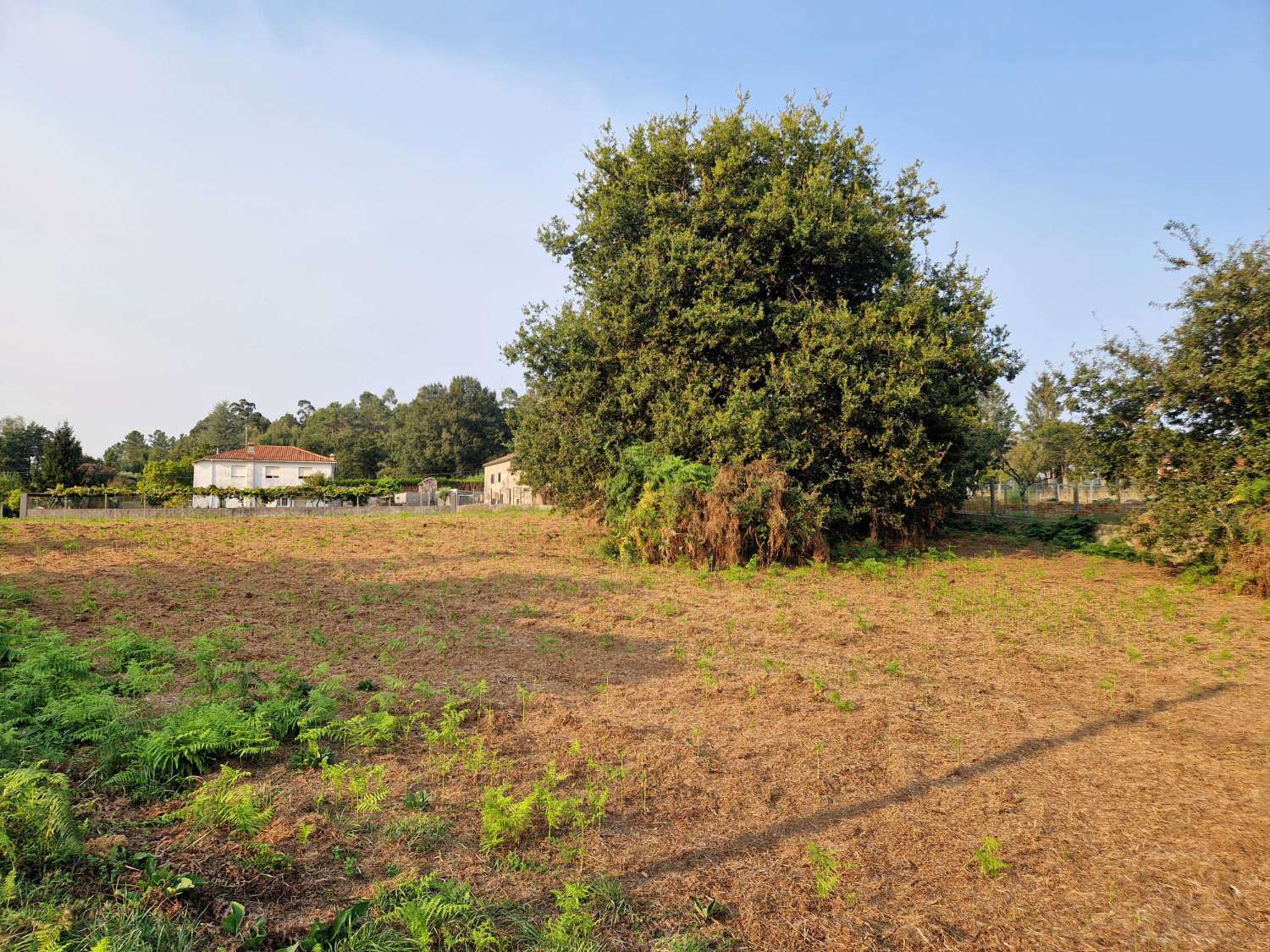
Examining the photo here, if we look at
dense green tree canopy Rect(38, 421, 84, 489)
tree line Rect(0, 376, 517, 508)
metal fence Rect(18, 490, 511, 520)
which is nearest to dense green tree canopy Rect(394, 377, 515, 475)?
tree line Rect(0, 376, 517, 508)

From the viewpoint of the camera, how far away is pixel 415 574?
40.7 feet

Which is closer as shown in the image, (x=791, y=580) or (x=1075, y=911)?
(x=1075, y=911)

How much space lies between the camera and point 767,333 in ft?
50.0

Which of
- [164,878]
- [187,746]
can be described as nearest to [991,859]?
[164,878]

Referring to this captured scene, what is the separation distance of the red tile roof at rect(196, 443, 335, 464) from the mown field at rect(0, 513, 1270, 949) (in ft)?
190

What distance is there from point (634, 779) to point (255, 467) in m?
66.6

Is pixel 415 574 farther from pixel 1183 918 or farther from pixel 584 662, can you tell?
pixel 1183 918

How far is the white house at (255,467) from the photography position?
60.4 meters

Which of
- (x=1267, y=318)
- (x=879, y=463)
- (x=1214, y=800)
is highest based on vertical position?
(x=1267, y=318)

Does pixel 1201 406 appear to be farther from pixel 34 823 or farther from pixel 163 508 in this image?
pixel 163 508

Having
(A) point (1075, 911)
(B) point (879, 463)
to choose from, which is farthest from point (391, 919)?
(B) point (879, 463)

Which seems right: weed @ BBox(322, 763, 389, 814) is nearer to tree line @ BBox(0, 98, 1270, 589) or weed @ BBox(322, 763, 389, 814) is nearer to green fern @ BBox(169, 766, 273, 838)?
green fern @ BBox(169, 766, 273, 838)

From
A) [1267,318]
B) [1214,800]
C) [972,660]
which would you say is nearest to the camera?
[1214,800]

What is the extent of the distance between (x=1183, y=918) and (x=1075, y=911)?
0.48 m
